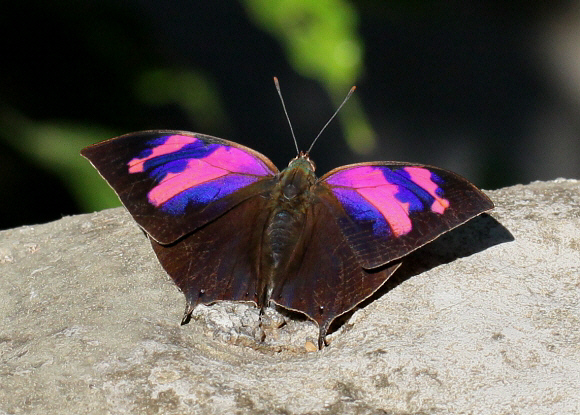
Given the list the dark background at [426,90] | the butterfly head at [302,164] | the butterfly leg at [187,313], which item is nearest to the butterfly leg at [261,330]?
the butterfly leg at [187,313]

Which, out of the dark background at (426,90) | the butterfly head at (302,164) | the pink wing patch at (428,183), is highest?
the pink wing patch at (428,183)

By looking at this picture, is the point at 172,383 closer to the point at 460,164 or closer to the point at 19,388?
the point at 19,388

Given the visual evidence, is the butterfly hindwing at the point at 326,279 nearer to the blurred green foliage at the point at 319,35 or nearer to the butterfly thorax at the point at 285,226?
the butterfly thorax at the point at 285,226

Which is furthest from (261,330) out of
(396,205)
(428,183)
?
(428,183)

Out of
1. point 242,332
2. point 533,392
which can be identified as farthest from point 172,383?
point 533,392

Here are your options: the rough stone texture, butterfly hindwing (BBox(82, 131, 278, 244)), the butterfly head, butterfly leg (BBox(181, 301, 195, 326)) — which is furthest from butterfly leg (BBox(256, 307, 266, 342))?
the butterfly head

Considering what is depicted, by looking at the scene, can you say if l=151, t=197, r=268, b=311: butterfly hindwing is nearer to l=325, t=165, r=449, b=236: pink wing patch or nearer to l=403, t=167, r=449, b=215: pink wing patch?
l=325, t=165, r=449, b=236: pink wing patch

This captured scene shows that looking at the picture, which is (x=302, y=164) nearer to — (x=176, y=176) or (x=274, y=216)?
(x=274, y=216)
